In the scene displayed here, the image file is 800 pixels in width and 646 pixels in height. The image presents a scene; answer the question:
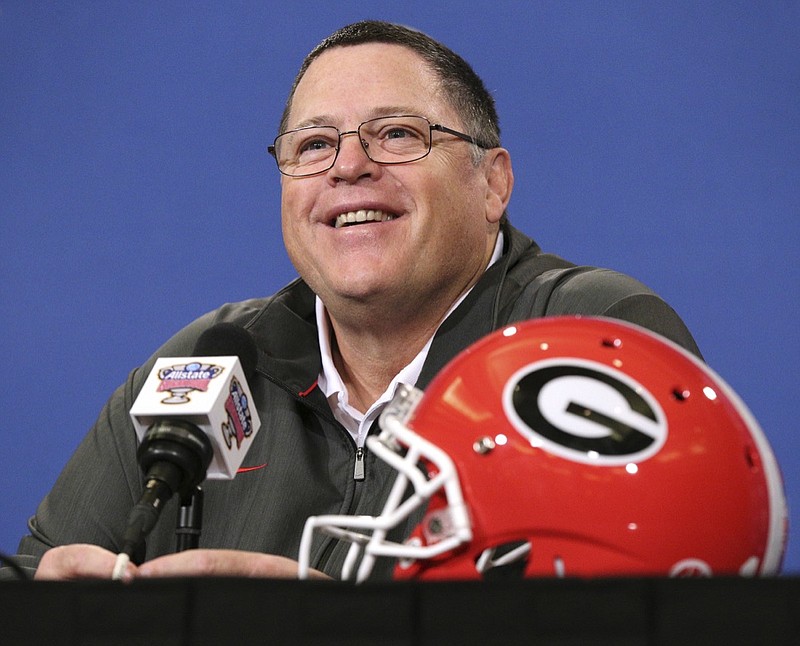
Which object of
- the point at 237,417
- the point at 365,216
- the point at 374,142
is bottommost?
the point at 237,417

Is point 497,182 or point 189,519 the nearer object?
point 189,519

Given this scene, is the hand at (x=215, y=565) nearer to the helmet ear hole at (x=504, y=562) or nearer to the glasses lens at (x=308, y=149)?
the helmet ear hole at (x=504, y=562)

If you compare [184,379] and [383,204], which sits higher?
[383,204]

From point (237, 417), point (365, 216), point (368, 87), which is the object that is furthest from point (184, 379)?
point (368, 87)

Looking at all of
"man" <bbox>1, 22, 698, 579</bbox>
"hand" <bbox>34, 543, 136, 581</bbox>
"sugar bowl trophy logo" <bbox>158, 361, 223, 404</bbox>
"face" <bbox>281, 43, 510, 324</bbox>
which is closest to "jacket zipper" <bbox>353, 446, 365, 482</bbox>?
"man" <bbox>1, 22, 698, 579</bbox>

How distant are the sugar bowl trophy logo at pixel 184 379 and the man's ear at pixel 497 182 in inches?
24.8

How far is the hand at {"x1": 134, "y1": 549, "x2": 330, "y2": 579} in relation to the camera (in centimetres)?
80

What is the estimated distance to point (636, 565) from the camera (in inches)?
28.7

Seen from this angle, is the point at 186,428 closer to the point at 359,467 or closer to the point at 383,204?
the point at 359,467

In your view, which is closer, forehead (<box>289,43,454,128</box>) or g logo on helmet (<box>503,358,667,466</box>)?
g logo on helmet (<box>503,358,667,466</box>)

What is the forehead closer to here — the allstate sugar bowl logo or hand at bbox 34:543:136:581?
the allstate sugar bowl logo

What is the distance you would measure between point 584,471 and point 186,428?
1.16 ft

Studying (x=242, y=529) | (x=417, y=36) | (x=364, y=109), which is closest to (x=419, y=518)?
(x=242, y=529)

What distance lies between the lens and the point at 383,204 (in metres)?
1.37
